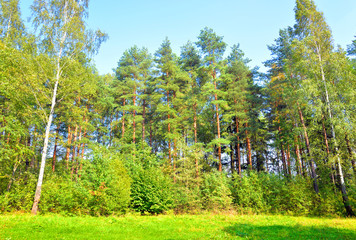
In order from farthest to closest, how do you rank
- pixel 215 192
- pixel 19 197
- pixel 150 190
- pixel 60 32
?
1. pixel 215 192
2. pixel 60 32
3. pixel 150 190
4. pixel 19 197

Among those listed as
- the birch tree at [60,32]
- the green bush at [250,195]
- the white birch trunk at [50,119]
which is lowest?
the green bush at [250,195]

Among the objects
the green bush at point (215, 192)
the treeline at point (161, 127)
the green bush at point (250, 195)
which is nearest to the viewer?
the treeline at point (161, 127)

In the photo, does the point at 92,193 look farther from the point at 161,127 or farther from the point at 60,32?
the point at 161,127

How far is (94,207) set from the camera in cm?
1160

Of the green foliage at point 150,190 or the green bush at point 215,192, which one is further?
the green bush at point 215,192

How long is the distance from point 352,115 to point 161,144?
25307mm

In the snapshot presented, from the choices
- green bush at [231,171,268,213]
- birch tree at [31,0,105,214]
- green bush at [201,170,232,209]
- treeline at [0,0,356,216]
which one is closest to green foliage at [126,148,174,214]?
treeline at [0,0,356,216]

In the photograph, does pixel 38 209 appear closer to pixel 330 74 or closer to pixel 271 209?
pixel 271 209

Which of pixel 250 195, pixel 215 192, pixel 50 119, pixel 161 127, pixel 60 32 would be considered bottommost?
pixel 250 195

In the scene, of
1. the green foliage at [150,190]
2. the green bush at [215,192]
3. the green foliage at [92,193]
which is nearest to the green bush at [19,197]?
the green foliage at [92,193]

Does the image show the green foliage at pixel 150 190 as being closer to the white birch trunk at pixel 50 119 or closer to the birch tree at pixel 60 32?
the white birch trunk at pixel 50 119

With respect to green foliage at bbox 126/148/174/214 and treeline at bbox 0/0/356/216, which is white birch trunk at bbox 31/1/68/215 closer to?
treeline at bbox 0/0/356/216

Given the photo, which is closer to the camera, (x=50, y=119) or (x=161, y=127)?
(x=50, y=119)

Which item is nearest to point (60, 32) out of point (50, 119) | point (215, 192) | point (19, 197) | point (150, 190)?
point (50, 119)
